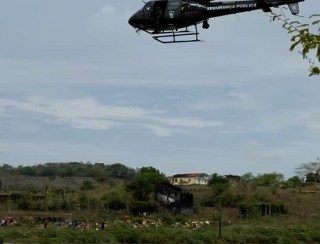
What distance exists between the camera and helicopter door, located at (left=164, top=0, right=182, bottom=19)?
15366mm

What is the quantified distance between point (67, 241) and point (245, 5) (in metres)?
12.3

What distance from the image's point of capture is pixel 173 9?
1557cm

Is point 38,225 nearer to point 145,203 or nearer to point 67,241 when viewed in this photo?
point 67,241

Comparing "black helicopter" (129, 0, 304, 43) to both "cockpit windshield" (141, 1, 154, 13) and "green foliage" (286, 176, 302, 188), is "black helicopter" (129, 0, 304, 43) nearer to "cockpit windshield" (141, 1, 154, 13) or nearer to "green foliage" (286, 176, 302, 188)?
"cockpit windshield" (141, 1, 154, 13)

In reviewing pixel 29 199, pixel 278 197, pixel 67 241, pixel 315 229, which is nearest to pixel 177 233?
pixel 67 241

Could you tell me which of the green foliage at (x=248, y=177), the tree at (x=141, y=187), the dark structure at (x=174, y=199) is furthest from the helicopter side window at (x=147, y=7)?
the green foliage at (x=248, y=177)

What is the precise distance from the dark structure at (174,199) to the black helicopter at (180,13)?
23871mm

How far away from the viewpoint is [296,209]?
1671 inches

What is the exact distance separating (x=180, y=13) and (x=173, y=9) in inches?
15.6

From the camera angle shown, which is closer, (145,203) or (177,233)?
(177,233)

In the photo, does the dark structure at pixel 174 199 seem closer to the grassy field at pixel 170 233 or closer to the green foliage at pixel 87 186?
the grassy field at pixel 170 233

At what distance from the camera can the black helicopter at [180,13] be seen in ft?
47.8

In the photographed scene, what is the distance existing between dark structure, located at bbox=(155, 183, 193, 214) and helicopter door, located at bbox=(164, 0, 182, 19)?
2429 centimetres

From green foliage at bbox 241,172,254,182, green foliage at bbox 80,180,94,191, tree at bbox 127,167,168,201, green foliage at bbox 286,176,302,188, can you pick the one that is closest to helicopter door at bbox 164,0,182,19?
tree at bbox 127,167,168,201
